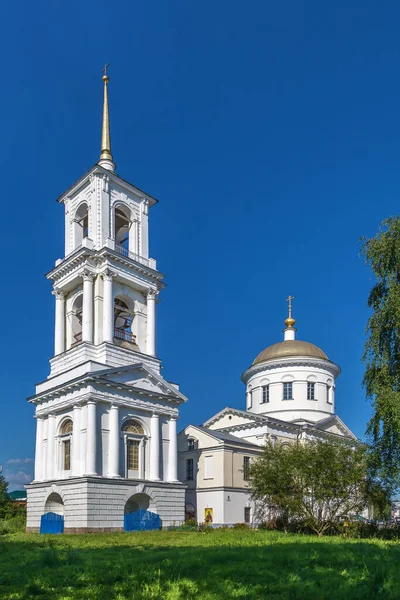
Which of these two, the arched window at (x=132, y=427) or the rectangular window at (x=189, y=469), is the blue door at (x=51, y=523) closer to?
the arched window at (x=132, y=427)

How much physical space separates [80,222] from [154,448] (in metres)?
15.9

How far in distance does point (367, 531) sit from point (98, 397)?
49.4ft

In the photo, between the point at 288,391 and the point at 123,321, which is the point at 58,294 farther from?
the point at 288,391

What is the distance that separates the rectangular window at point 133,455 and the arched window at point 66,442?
334cm

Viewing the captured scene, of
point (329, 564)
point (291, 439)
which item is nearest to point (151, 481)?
point (291, 439)

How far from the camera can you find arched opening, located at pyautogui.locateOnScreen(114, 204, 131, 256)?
3810cm

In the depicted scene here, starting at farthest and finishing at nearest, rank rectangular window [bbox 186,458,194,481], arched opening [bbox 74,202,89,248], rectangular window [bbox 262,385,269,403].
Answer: rectangular window [bbox 262,385,269,403] < rectangular window [bbox 186,458,194,481] < arched opening [bbox 74,202,89,248]

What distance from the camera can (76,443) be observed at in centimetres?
3069

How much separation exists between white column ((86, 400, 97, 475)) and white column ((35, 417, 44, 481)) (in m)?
5.48

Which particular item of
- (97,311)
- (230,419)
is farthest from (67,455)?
(230,419)

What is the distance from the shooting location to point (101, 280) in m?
34.8

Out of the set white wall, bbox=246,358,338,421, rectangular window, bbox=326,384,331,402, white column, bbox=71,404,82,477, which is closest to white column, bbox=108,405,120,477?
white column, bbox=71,404,82,477

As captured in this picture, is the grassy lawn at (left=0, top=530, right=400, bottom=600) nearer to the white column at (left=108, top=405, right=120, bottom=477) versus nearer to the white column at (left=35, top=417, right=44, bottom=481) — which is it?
the white column at (left=108, top=405, right=120, bottom=477)

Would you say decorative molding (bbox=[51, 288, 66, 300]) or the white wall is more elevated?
decorative molding (bbox=[51, 288, 66, 300])
